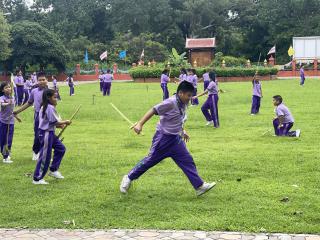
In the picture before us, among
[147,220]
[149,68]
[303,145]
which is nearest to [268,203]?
[147,220]

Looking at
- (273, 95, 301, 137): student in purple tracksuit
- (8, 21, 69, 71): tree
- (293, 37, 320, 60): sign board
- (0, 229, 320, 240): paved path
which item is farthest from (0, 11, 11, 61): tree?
(0, 229, 320, 240): paved path

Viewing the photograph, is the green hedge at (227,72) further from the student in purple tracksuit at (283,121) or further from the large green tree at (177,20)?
the student in purple tracksuit at (283,121)

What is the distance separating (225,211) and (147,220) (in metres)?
0.95

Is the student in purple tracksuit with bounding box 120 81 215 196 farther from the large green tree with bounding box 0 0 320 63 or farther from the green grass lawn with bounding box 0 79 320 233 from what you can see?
the large green tree with bounding box 0 0 320 63

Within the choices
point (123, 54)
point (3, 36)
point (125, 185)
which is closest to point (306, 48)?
point (123, 54)

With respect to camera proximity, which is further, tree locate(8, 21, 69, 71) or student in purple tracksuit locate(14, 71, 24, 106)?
tree locate(8, 21, 69, 71)

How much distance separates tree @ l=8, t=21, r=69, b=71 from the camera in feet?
158

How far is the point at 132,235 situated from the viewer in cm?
535

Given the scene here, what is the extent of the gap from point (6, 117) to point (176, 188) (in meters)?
4.11

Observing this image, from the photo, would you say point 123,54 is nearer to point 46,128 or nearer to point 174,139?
point 46,128

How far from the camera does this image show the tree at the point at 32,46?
48188mm

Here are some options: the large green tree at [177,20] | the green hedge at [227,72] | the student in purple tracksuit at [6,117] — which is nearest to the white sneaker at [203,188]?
the student in purple tracksuit at [6,117]

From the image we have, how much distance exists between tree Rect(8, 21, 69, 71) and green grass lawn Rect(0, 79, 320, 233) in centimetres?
3670

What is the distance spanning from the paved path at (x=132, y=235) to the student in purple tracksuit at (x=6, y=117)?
14.4 feet
